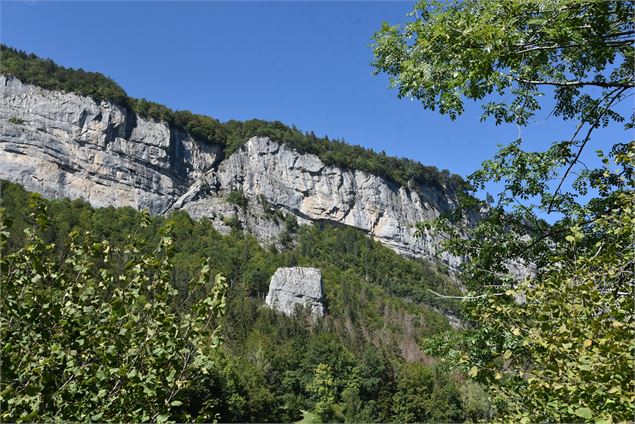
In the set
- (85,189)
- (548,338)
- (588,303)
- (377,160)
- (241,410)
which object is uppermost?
(377,160)

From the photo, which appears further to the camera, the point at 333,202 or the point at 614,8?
the point at 333,202

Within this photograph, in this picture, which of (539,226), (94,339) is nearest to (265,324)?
(539,226)

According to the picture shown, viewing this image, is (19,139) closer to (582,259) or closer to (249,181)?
(249,181)

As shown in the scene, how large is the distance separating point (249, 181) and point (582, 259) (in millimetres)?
131147

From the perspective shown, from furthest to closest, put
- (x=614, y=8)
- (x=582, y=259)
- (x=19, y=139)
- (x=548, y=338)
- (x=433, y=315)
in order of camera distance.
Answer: (x=433, y=315)
(x=19, y=139)
(x=614, y=8)
(x=582, y=259)
(x=548, y=338)

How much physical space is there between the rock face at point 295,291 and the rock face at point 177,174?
2178 centimetres

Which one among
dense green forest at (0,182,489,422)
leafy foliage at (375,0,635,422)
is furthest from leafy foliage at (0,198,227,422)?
leafy foliage at (375,0,635,422)

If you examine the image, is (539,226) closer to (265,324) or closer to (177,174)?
(265,324)

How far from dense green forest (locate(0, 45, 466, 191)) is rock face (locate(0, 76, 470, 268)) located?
7.37 ft

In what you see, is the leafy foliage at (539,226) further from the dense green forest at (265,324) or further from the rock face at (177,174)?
the rock face at (177,174)

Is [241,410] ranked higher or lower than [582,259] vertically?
lower

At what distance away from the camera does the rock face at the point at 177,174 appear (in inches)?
4080

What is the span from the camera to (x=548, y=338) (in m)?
3.48

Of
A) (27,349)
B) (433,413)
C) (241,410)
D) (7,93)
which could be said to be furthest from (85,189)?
(27,349)
